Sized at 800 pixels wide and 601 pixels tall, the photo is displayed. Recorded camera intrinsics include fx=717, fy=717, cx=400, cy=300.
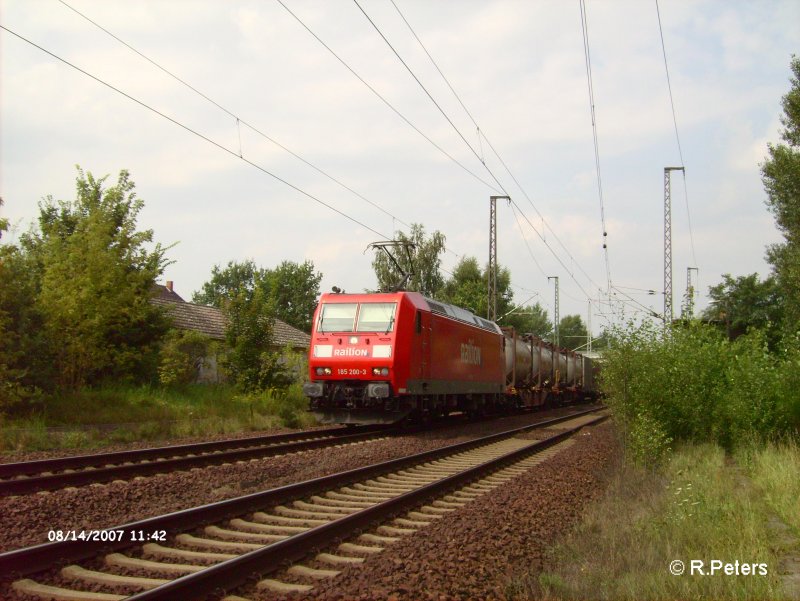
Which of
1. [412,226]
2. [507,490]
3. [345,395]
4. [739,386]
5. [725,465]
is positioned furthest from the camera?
[412,226]

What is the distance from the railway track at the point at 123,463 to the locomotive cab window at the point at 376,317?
2716mm

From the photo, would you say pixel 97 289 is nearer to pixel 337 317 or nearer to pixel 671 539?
pixel 337 317

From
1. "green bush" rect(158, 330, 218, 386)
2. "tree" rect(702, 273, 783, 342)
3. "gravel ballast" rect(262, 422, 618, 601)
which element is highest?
"tree" rect(702, 273, 783, 342)

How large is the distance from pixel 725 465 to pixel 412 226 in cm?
4749

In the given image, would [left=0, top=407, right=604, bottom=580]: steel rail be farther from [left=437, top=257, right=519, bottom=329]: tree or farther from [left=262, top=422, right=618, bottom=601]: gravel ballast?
[left=437, top=257, right=519, bottom=329]: tree

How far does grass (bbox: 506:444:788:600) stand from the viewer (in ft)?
17.3

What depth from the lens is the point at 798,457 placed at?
443 inches

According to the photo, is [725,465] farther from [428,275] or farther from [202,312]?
[428,275]

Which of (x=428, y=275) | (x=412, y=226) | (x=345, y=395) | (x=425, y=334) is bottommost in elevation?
(x=345, y=395)

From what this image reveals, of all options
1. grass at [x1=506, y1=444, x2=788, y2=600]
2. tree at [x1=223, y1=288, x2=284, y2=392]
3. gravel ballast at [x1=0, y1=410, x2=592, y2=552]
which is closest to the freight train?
tree at [x1=223, y1=288, x2=284, y2=392]

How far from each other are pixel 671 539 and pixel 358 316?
444 inches

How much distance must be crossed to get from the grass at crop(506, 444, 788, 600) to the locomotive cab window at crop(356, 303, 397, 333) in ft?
23.8

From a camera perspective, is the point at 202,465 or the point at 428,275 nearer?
the point at 202,465

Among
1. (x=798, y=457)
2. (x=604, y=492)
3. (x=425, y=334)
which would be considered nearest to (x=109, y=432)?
(x=425, y=334)
